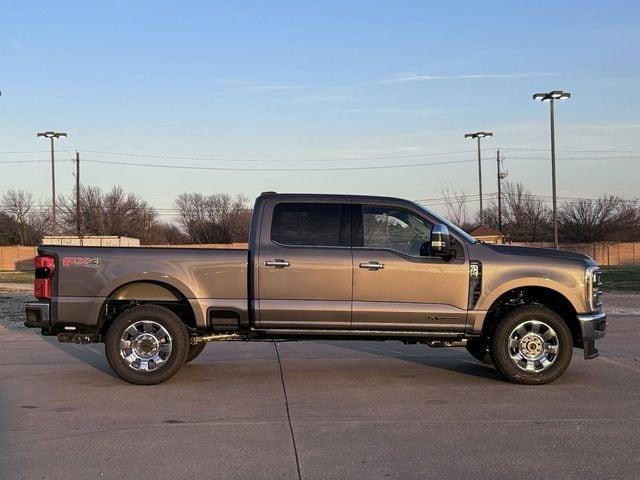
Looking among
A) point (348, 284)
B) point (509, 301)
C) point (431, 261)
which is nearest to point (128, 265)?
point (348, 284)

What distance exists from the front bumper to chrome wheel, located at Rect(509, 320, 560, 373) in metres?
0.32

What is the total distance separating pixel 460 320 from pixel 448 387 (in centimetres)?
77

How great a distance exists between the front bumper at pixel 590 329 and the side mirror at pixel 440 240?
5.77 feet

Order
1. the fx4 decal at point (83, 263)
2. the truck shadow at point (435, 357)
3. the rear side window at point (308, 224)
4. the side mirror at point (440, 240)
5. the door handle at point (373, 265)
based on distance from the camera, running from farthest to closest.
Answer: the truck shadow at point (435, 357) < the rear side window at point (308, 224) < the fx4 decal at point (83, 263) < the door handle at point (373, 265) < the side mirror at point (440, 240)

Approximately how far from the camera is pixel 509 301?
8438 mm

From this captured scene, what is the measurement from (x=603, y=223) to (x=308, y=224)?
66.0 metres

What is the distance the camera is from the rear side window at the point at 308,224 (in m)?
8.25

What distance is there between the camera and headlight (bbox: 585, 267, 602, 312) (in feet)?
26.8

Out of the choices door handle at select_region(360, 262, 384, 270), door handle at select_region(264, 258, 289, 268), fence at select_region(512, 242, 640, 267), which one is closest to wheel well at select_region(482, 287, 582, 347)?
door handle at select_region(360, 262, 384, 270)

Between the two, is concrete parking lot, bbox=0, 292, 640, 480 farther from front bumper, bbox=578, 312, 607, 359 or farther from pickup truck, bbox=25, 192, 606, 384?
pickup truck, bbox=25, 192, 606, 384

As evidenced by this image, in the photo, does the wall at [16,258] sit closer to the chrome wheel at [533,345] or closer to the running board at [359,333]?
the running board at [359,333]

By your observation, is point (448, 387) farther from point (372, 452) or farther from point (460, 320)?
point (372, 452)

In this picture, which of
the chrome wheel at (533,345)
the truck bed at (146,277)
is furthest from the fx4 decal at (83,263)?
the chrome wheel at (533,345)

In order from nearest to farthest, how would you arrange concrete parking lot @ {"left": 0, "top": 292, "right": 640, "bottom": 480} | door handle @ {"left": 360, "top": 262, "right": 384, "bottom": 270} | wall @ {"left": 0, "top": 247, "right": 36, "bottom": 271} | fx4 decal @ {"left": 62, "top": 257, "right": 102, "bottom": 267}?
concrete parking lot @ {"left": 0, "top": 292, "right": 640, "bottom": 480}, door handle @ {"left": 360, "top": 262, "right": 384, "bottom": 270}, fx4 decal @ {"left": 62, "top": 257, "right": 102, "bottom": 267}, wall @ {"left": 0, "top": 247, "right": 36, "bottom": 271}
